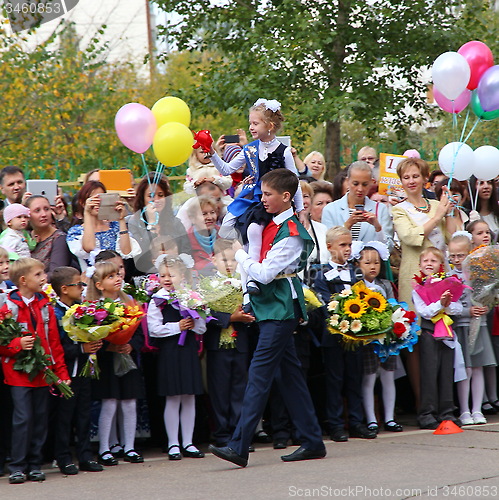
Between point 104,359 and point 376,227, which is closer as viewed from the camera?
point 104,359

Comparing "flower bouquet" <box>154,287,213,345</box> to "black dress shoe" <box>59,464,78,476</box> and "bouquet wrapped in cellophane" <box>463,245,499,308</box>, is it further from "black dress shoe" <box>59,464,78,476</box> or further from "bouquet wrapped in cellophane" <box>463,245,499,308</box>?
"bouquet wrapped in cellophane" <box>463,245,499,308</box>

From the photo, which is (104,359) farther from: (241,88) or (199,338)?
(241,88)

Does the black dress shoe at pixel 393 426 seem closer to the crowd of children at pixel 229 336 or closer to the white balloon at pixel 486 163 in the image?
the crowd of children at pixel 229 336

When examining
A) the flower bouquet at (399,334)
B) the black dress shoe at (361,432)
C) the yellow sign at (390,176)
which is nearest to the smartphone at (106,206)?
the flower bouquet at (399,334)

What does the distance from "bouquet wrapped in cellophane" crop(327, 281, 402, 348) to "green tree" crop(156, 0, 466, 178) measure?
19.5 ft

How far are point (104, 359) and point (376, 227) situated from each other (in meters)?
2.95

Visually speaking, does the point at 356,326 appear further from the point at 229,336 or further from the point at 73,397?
the point at 73,397

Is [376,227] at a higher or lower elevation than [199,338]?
higher

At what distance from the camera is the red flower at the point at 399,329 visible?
8.23 meters

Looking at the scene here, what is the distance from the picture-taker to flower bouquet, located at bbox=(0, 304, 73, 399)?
22.2 ft

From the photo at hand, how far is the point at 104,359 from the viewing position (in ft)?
24.8

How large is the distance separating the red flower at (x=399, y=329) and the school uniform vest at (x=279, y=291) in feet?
5.30

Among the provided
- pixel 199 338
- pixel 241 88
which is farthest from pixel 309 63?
pixel 199 338

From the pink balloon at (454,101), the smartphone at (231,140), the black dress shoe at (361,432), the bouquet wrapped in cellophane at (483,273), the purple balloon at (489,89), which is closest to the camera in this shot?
the black dress shoe at (361,432)
